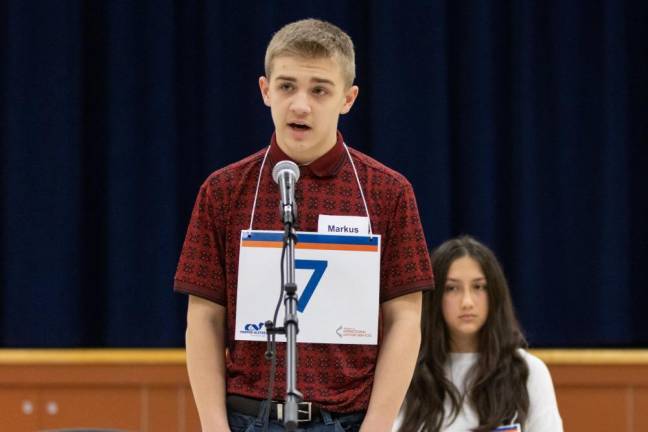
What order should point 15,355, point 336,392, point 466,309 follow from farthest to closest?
point 15,355, point 466,309, point 336,392

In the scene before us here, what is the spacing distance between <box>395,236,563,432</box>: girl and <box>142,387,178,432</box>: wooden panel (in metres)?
1.21

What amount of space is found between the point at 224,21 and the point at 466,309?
1830 millimetres

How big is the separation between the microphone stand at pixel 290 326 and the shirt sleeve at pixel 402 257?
347 millimetres

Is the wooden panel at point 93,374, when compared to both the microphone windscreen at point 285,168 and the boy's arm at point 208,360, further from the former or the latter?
the microphone windscreen at point 285,168

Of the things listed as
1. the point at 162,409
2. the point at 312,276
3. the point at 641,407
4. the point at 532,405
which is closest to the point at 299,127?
the point at 312,276

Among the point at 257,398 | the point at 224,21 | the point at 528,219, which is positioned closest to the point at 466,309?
the point at 528,219

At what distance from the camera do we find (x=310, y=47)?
93.5 inches

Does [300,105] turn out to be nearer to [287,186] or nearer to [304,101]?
[304,101]

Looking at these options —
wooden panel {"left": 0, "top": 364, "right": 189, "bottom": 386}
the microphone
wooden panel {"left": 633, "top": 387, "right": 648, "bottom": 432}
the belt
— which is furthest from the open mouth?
wooden panel {"left": 633, "top": 387, "right": 648, "bottom": 432}

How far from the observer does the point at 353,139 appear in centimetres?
479

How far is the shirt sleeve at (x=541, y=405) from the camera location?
3512mm

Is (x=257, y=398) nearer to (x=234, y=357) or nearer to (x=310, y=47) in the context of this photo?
(x=234, y=357)

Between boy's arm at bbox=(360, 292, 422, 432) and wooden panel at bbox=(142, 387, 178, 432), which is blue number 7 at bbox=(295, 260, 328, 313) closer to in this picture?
boy's arm at bbox=(360, 292, 422, 432)

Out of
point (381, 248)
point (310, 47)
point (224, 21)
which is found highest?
point (224, 21)
